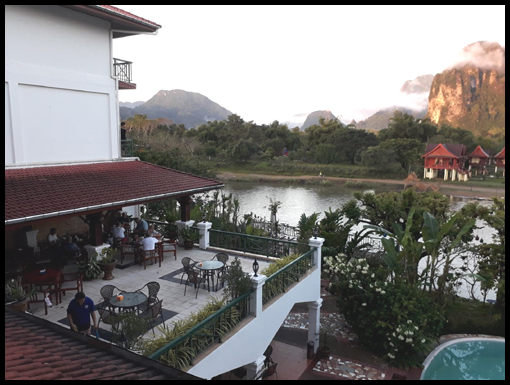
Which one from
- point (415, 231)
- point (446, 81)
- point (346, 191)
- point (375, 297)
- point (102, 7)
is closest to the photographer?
A: point (375, 297)

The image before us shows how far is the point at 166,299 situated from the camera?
852 cm

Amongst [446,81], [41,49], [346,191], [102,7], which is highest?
[446,81]

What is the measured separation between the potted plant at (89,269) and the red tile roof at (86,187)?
1370 millimetres

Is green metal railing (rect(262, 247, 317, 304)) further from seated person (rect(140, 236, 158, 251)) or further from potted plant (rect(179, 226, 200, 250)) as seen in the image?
potted plant (rect(179, 226, 200, 250))

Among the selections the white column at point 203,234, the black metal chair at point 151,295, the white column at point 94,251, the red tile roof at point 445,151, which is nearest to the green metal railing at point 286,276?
the black metal chair at point 151,295

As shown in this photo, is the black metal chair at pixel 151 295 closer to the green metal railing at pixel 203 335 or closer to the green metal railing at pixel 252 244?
the green metal railing at pixel 203 335

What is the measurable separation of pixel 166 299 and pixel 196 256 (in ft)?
10.0

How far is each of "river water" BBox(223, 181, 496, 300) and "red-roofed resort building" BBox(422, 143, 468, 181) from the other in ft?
26.3

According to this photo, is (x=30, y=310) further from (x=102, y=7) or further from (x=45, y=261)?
(x=102, y=7)

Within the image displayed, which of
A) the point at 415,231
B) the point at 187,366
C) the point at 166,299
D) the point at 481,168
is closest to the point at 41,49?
the point at 166,299

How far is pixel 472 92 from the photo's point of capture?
143 m

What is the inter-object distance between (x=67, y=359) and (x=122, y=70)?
1234 centimetres

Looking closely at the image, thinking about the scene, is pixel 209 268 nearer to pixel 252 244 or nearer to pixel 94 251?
pixel 94 251

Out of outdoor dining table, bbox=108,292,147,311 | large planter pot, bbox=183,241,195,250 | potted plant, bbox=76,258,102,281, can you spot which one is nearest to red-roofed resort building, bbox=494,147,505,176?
large planter pot, bbox=183,241,195,250
